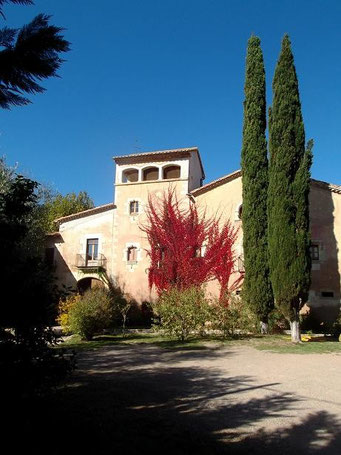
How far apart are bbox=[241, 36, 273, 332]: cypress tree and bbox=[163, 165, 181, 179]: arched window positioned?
7858 millimetres

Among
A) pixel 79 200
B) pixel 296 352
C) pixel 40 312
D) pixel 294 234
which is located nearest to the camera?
pixel 40 312

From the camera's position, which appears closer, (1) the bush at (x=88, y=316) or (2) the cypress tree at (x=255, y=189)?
(1) the bush at (x=88, y=316)

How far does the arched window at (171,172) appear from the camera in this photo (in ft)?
86.1

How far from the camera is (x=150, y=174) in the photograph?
87.8ft

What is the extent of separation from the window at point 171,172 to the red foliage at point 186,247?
2032 mm

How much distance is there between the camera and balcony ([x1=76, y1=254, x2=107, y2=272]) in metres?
25.4

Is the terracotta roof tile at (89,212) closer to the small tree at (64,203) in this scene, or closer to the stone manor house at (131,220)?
the stone manor house at (131,220)

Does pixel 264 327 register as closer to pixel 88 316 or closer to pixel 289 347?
pixel 289 347

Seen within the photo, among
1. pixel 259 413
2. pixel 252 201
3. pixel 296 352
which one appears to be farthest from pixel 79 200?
pixel 259 413

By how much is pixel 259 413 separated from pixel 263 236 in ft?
43.2

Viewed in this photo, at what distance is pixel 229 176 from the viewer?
2305 cm

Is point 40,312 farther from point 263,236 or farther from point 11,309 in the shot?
point 263,236

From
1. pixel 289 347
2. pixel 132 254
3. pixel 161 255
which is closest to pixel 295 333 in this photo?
pixel 289 347

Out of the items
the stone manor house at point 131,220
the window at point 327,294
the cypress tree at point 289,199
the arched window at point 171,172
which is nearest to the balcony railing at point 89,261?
the stone manor house at point 131,220
